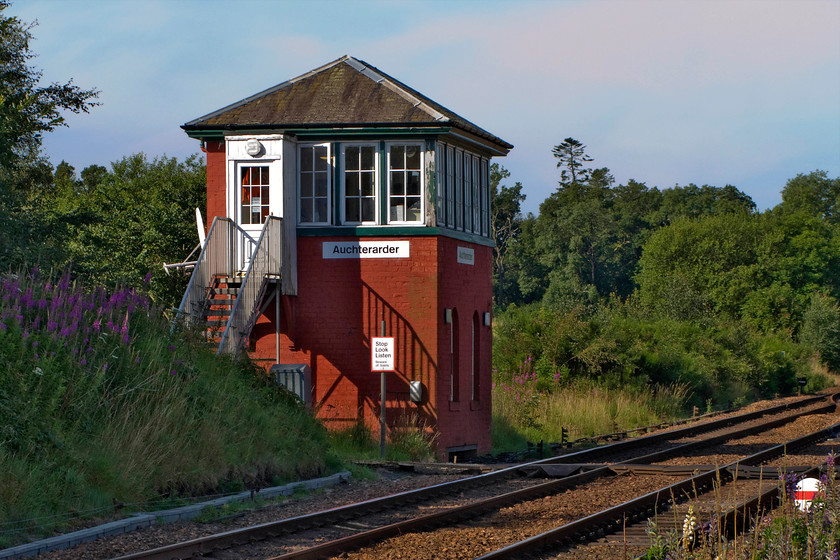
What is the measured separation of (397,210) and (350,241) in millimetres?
1103

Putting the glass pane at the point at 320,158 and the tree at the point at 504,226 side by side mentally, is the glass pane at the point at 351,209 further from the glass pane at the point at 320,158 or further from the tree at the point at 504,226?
the tree at the point at 504,226

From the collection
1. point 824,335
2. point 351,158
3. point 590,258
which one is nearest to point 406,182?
point 351,158

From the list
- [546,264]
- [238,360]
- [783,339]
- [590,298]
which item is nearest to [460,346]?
[238,360]

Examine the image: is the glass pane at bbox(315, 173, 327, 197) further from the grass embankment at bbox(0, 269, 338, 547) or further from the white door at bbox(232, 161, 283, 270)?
the grass embankment at bbox(0, 269, 338, 547)

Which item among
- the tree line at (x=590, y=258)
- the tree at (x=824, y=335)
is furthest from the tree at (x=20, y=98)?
the tree at (x=824, y=335)

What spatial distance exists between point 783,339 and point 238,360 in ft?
154

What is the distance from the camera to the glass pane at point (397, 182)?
21.2 m

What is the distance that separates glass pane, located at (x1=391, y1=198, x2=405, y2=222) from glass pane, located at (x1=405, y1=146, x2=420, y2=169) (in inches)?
27.0

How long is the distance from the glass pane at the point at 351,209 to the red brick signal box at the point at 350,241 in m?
0.02

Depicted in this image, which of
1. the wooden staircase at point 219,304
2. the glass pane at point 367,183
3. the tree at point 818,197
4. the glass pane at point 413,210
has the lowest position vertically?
the wooden staircase at point 219,304

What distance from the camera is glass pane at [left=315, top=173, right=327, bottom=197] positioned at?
21375mm

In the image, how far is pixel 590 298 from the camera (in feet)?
241

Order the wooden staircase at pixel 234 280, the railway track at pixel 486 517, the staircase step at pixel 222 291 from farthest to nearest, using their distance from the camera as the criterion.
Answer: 1. the staircase step at pixel 222 291
2. the wooden staircase at pixel 234 280
3. the railway track at pixel 486 517

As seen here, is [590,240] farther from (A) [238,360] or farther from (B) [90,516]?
(B) [90,516]
